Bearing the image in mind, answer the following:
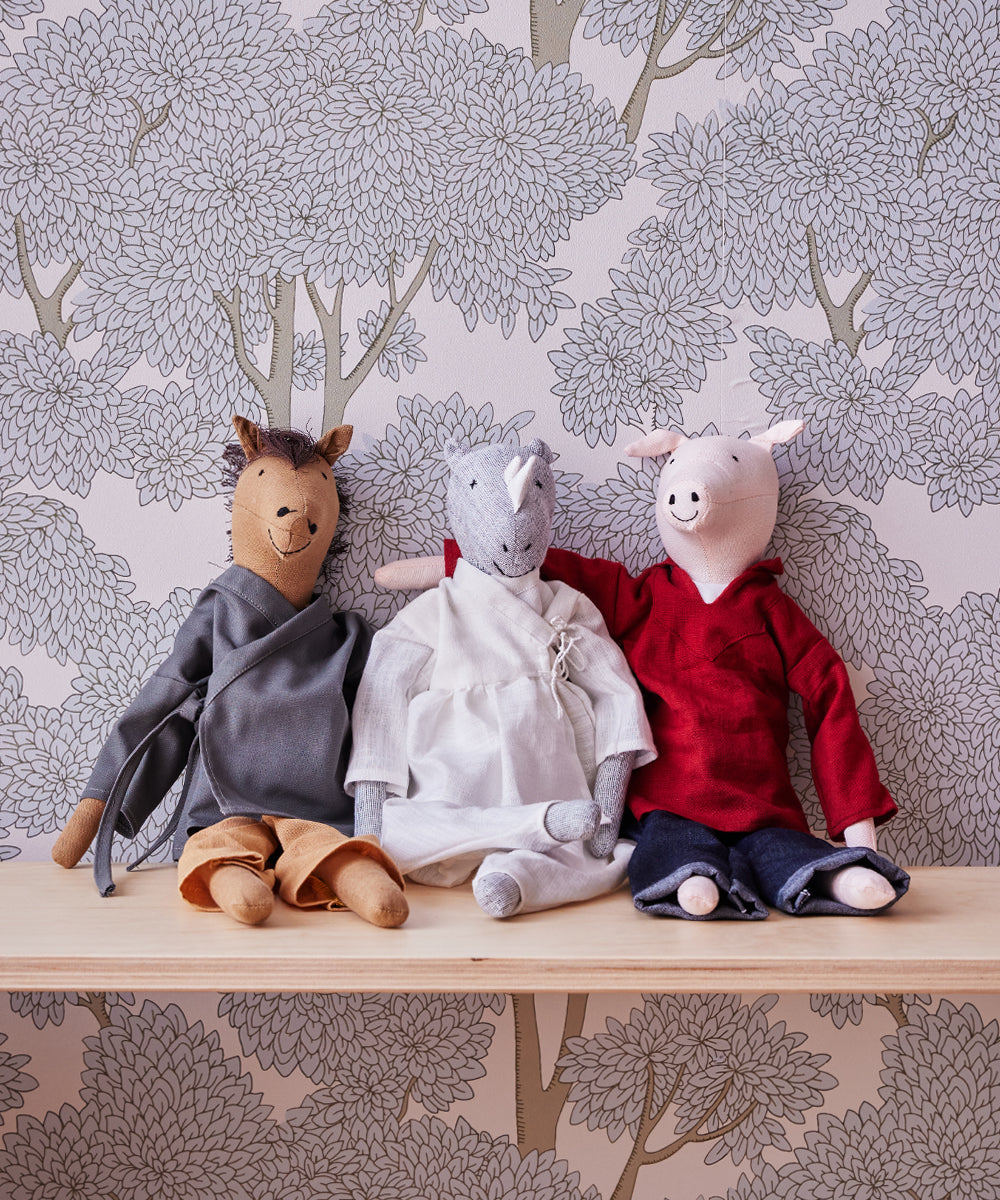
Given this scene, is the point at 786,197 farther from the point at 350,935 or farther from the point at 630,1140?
the point at 630,1140

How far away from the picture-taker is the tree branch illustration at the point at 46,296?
48.4 inches

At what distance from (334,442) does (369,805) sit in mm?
407

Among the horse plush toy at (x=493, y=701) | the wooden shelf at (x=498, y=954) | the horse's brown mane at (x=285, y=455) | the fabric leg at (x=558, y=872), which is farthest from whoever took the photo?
the horse's brown mane at (x=285, y=455)

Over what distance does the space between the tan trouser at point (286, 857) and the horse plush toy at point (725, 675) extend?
28cm

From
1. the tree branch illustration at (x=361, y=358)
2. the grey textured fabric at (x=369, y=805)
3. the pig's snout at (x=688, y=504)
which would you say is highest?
the tree branch illustration at (x=361, y=358)

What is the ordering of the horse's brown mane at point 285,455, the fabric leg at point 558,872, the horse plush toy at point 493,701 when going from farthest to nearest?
1. the horse's brown mane at point 285,455
2. the horse plush toy at point 493,701
3. the fabric leg at point 558,872

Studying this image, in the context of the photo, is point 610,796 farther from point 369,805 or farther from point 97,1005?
point 97,1005

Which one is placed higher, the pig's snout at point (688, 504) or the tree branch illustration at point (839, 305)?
the tree branch illustration at point (839, 305)

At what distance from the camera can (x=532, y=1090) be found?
1.23 m

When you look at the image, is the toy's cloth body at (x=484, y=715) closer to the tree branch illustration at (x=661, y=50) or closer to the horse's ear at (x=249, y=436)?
the horse's ear at (x=249, y=436)

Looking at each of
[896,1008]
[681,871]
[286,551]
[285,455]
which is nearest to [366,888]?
[681,871]

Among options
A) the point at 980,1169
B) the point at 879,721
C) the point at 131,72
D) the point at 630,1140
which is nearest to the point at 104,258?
the point at 131,72

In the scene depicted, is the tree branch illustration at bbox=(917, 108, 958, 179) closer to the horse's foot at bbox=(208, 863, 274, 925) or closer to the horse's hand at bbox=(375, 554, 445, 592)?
the horse's hand at bbox=(375, 554, 445, 592)

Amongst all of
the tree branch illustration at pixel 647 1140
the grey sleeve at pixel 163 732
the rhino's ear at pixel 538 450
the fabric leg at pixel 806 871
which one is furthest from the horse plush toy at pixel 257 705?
the tree branch illustration at pixel 647 1140
